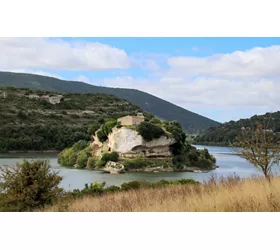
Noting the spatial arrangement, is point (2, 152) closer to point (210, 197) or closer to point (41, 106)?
point (41, 106)

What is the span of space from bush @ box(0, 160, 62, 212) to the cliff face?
42.0 m

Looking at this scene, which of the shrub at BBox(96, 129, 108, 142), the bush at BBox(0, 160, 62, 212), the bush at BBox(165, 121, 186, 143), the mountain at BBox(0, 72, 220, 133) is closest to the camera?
the bush at BBox(0, 160, 62, 212)

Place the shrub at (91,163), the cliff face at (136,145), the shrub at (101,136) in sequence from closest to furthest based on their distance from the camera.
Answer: the cliff face at (136,145), the shrub at (91,163), the shrub at (101,136)

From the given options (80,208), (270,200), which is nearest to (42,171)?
(80,208)

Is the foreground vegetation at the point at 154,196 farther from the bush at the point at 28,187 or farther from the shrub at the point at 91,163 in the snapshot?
the shrub at the point at 91,163

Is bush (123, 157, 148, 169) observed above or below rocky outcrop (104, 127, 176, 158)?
below

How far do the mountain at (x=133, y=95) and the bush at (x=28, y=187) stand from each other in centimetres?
8033

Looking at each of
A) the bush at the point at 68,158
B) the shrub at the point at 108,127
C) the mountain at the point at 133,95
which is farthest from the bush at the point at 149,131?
the mountain at the point at 133,95

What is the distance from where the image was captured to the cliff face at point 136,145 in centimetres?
5131

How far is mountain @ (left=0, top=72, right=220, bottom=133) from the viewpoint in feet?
324

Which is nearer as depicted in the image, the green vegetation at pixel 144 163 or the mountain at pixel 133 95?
the green vegetation at pixel 144 163

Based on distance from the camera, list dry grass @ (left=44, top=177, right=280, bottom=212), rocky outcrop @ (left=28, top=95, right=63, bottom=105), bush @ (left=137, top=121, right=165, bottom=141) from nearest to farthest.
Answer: dry grass @ (left=44, top=177, right=280, bottom=212) → bush @ (left=137, top=121, right=165, bottom=141) → rocky outcrop @ (left=28, top=95, right=63, bottom=105)

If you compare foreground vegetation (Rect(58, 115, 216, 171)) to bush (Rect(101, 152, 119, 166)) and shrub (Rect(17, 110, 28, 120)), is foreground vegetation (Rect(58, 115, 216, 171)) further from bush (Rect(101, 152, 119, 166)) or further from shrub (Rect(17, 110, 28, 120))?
shrub (Rect(17, 110, 28, 120))

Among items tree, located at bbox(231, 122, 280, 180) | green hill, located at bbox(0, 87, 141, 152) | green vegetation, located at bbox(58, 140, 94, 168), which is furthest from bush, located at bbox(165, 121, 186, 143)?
tree, located at bbox(231, 122, 280, 180)
